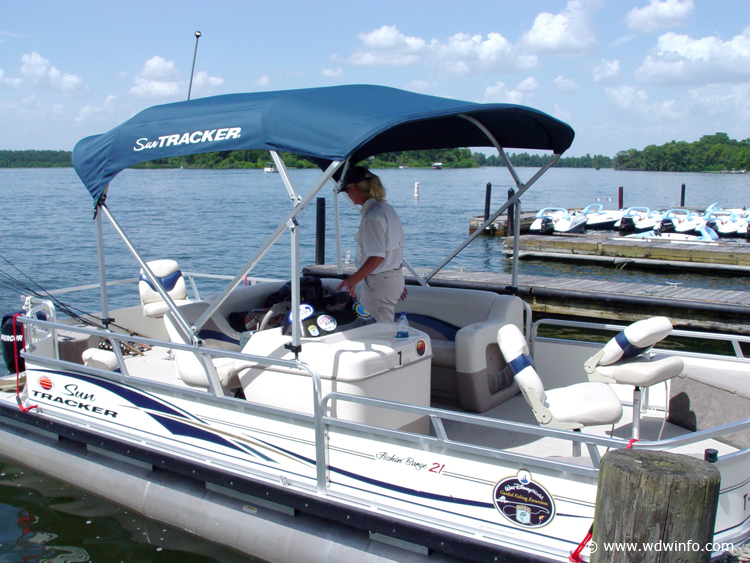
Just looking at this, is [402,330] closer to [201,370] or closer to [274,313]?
[274,313]

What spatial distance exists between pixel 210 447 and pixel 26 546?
5.86ft

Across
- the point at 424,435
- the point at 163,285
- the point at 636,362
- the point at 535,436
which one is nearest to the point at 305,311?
the point at 424,435

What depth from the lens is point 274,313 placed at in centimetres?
442

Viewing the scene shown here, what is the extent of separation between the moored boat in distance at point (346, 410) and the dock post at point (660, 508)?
0.64 metres

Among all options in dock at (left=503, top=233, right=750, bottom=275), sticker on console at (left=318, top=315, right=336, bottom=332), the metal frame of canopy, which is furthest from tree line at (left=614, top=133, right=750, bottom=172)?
sticker on console at (left=318, top=315, right=336, bottom=332)

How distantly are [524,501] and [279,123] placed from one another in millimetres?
2212

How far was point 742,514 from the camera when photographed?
3000 millimetres

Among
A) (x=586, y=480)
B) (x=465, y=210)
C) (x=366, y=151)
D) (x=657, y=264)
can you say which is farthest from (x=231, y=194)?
(x=586, y=480)

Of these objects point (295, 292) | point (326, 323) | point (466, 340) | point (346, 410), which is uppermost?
point (295, 292)

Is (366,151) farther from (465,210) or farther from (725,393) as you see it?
(465,210)

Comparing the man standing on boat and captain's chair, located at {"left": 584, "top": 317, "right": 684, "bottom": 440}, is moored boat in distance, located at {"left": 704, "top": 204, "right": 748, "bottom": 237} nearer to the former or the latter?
the man standing on boat

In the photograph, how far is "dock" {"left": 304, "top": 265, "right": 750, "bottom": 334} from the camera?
9781mm

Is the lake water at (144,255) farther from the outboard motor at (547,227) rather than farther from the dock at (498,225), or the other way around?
the outboard motor at (547,227)

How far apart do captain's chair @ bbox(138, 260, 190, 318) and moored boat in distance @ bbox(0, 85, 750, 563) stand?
2.64 feet
